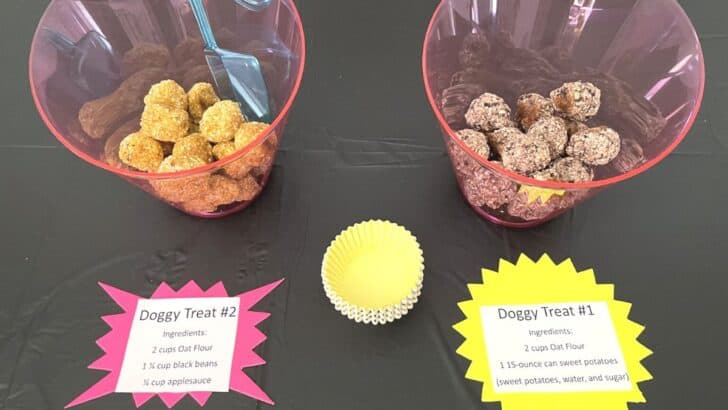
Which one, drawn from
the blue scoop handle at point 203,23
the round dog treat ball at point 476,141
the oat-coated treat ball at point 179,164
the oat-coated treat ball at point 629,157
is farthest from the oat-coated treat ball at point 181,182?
the oat-coated treat ball at point 629,157

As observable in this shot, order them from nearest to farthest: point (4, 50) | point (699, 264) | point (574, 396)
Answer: point (574, 396) → point (699, 264) → point (4, 50)

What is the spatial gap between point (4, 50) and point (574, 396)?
3.81ft

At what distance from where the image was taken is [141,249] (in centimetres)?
83

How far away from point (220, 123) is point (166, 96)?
11cm

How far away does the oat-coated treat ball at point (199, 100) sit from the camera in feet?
2.73

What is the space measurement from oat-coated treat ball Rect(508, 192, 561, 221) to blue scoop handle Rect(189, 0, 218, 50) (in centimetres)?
53

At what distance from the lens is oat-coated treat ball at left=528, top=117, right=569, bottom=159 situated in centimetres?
76

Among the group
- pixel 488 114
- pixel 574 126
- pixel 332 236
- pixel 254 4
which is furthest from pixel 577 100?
pixel 254 4

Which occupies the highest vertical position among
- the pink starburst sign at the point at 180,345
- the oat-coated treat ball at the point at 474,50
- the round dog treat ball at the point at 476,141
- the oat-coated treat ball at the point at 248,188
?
the oat-coated treat ball at the point at 474,50

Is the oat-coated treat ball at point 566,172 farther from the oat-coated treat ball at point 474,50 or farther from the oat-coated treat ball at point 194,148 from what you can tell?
the oat-coated treat ball at point 194,148

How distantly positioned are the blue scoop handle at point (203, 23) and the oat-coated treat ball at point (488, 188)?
46 cm

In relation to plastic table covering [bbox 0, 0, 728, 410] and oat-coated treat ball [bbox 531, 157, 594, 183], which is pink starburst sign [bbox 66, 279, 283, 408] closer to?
plastic table covering [bbox 0, 0, 728, 410]

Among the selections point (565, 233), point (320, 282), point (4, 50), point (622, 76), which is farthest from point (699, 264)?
point (4, 50)

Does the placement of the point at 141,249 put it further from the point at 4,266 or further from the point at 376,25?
the point at 376,25
